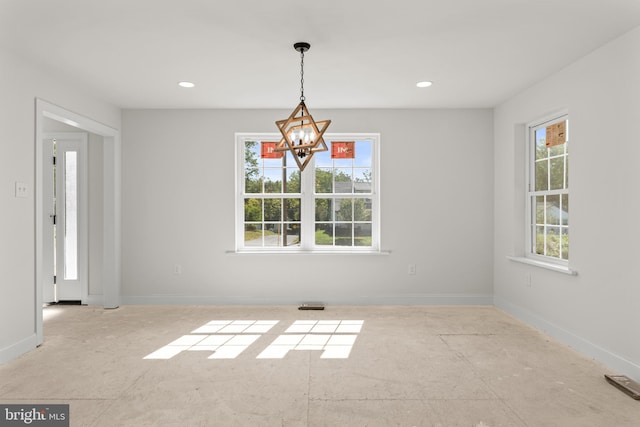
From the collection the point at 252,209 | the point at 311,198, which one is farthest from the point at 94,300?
the point at 311,198

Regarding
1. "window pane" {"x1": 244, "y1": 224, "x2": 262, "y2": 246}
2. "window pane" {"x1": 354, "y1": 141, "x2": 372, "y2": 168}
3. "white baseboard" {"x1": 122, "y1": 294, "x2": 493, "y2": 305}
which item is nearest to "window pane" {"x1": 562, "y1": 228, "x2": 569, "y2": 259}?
"white baseboard" {"x1": 122, "y1": 294, "x2": 493, "y2": 305}

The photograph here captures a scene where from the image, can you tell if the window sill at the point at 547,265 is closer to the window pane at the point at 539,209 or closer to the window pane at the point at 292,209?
the window pane at the point at 539,209

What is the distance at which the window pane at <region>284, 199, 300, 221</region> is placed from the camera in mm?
5156

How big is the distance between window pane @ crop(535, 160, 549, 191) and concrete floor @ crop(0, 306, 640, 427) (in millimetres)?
1505

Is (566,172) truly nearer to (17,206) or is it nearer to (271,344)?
(271,344)

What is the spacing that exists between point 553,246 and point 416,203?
1601 mm

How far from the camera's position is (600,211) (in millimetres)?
3148

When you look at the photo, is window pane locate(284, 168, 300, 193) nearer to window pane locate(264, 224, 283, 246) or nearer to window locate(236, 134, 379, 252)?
window locate(236, 134, 379, 252)

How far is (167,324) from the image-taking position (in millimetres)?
4137

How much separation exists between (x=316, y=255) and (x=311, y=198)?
754mm

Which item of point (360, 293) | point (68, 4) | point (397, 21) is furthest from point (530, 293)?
point (68, 4)

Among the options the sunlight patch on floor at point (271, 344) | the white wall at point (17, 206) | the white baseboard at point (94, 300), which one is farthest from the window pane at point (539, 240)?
the white baseboard at point (94, 300)

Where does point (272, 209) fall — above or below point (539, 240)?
above
